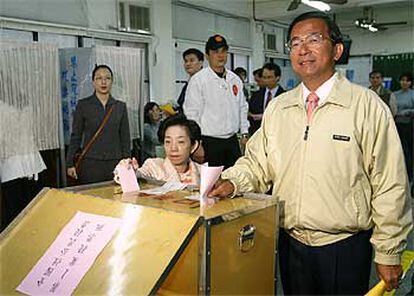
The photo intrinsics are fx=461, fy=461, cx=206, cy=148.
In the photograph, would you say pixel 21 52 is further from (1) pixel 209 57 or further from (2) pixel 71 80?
(1) pixel 209 57

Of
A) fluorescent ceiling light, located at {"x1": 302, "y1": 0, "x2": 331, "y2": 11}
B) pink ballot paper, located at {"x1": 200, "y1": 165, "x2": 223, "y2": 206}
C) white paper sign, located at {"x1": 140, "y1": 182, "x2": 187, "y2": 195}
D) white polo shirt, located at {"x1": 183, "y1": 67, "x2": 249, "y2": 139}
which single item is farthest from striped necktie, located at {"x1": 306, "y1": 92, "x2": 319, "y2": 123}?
fluorescent ceiling light, located at {"x1": 302, "y1": 0, "x2": 331, "y2": 11}

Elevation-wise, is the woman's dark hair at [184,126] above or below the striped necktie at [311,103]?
below

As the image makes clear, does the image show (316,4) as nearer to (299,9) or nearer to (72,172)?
(299,9)

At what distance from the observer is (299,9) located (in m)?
8.08

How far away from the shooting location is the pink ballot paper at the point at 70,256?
1208mm

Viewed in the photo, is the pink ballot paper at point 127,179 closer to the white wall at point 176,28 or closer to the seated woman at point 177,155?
the seated woman at point 177,155

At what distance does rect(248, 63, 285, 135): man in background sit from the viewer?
4312mm

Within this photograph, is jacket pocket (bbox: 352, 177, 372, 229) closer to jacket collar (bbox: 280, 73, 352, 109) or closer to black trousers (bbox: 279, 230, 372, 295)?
black trousers (bbox: 279, 230, 372, 295)

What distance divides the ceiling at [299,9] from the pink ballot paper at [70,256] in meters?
5.78

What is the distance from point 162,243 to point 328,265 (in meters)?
0.60

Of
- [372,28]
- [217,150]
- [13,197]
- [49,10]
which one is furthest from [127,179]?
[372,28]

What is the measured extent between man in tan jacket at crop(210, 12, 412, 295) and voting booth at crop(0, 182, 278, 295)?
0.50ft

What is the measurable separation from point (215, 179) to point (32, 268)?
1.87 ft

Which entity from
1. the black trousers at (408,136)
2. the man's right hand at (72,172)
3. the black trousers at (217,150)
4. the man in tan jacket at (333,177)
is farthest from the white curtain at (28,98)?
the black trousers at (408,136)
